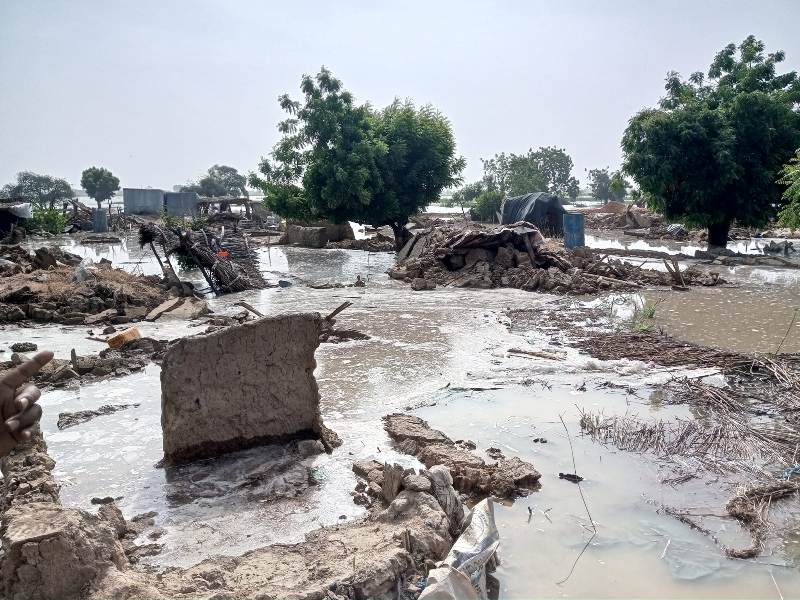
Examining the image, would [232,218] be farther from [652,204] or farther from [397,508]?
[397,508]

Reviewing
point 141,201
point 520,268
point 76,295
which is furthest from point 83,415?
point 141,201

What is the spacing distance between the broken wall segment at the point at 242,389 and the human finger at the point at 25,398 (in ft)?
8.86

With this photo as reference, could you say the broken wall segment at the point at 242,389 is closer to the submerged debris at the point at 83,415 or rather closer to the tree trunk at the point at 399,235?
the submerged debris at the point at 83,415

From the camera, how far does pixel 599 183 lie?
70500mm

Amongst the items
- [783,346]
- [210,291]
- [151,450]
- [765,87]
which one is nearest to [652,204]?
[765,87]

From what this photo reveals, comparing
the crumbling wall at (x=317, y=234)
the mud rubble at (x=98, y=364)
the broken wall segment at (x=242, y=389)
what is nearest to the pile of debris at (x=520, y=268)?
the mud rubble at (x=98, y=364)

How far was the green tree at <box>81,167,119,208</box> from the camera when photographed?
64.2 meters

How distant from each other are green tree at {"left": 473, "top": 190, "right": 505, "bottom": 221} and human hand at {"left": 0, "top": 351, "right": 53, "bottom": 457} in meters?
37.3

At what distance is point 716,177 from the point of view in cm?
1955

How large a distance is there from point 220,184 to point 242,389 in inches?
2665

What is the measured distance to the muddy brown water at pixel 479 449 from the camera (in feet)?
12.4

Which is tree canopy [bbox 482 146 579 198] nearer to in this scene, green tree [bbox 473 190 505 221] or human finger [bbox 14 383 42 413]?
green tree [bbox 473 190 505 221]

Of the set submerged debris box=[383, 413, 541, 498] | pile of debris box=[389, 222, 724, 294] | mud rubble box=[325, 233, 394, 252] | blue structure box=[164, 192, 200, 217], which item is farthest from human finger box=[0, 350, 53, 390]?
blue structure box=[164, 192, 200, 217]

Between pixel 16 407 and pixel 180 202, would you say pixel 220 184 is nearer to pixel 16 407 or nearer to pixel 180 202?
pixel 180 202
